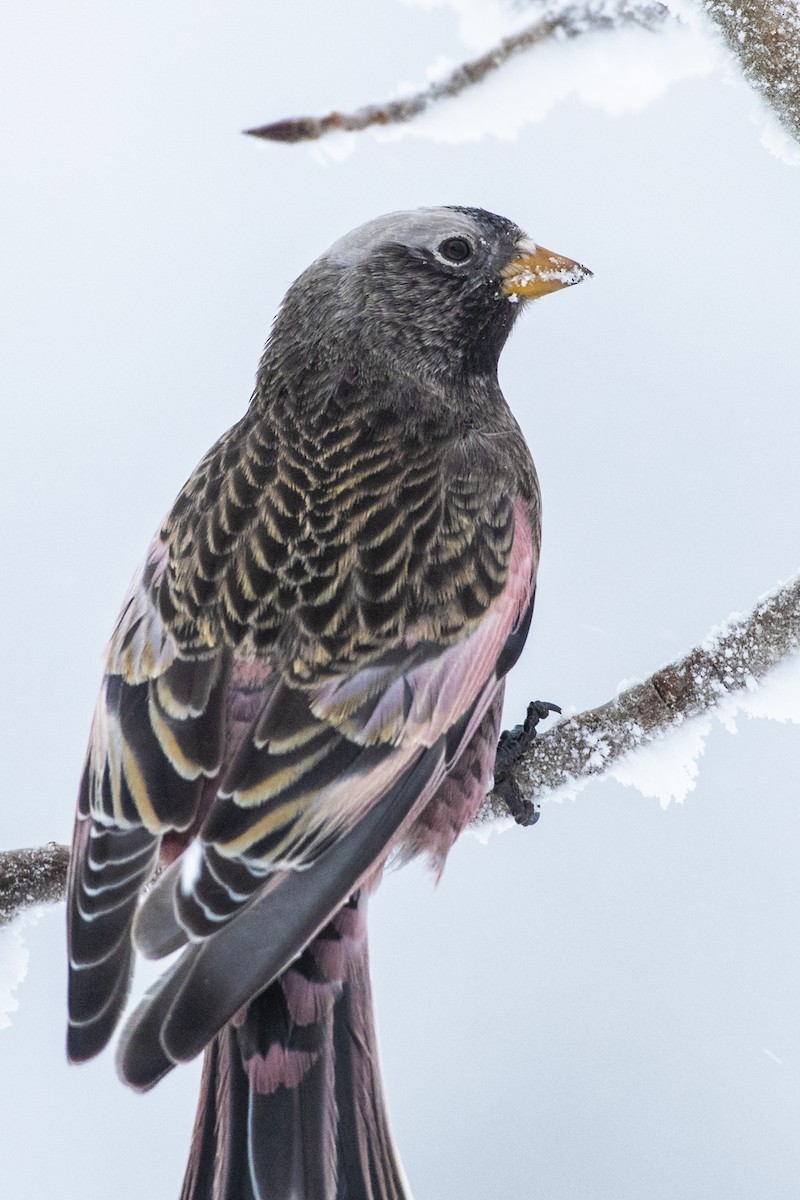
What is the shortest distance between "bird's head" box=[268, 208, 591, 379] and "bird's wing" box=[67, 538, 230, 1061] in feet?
1.69

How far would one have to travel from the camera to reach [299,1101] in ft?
4.06

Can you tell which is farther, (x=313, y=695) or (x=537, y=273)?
(x=537, y=273)

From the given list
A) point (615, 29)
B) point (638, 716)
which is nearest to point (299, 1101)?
point (638, 716)

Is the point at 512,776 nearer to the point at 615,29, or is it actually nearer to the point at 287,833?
the point at 287,833

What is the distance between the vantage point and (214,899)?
1.19 meters

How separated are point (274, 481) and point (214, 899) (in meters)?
0.56

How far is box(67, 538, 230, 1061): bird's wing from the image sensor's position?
123 centimetres

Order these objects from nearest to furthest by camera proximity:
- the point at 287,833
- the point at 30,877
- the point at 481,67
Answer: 1. the point at 287,833
2. the point at 30,877
3. the point at 481,67

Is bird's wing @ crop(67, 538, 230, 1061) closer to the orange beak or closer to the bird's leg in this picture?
the bird's leg

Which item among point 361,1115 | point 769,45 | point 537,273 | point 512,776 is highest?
point 769,45

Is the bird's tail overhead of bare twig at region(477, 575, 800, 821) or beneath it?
beneath

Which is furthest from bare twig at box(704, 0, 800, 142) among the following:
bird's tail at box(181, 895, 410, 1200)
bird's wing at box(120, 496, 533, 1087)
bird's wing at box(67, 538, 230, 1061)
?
bird's tail at box(181, 895, 410, 1200)

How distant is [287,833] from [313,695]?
161mm

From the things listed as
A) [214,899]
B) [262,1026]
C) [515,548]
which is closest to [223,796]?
[214,899]
